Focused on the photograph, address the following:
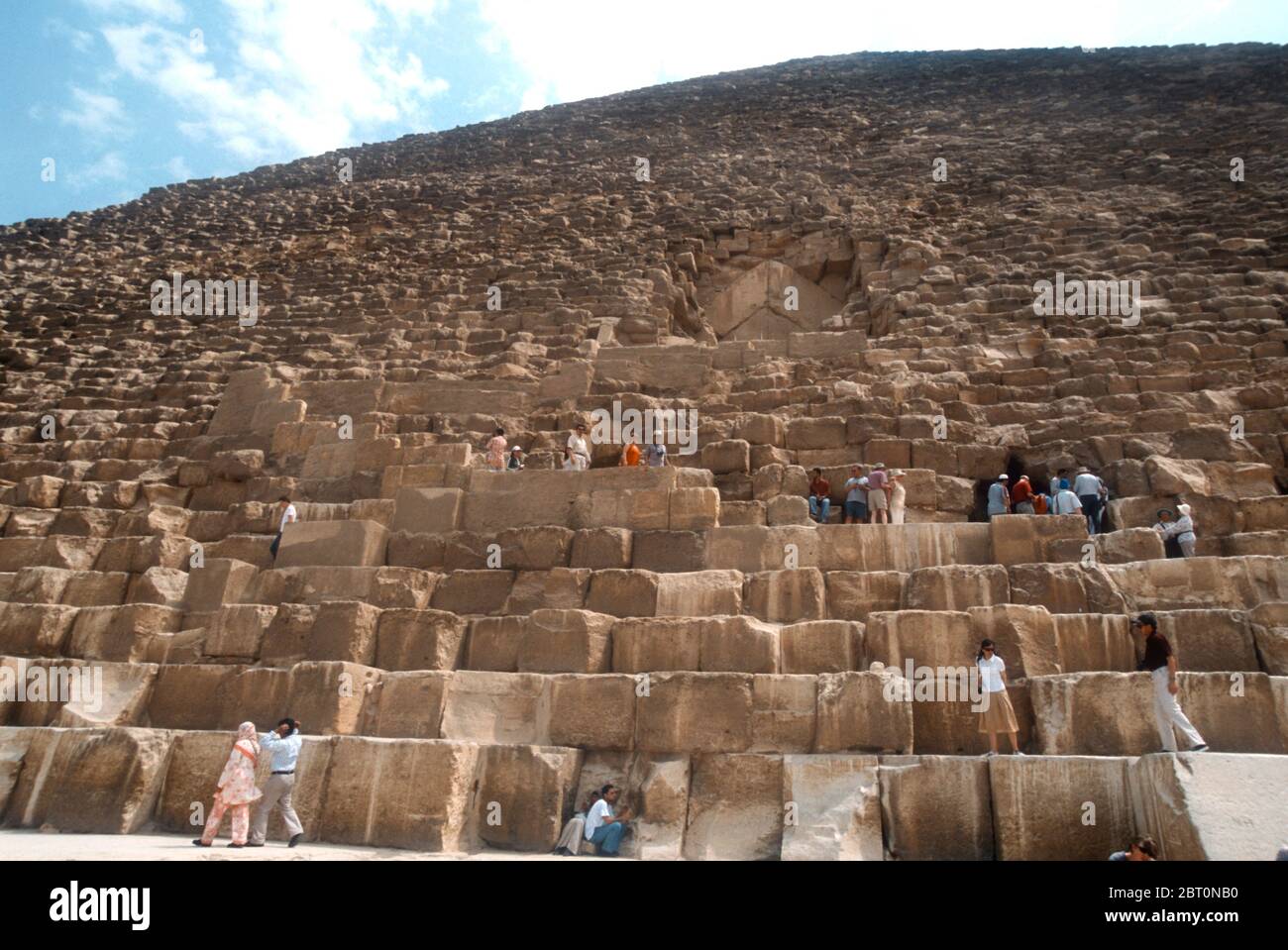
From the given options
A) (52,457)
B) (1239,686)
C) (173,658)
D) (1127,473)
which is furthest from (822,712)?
(52,457)

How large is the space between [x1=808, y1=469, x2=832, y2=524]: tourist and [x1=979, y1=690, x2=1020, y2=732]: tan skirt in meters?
3.21

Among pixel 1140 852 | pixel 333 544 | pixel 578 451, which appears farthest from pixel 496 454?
pixel 1140 852

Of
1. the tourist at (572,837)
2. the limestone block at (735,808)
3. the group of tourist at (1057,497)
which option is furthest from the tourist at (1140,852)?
the group of tourist at (1057,497)

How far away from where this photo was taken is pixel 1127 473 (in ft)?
28.4

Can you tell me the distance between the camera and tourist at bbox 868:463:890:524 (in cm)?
861

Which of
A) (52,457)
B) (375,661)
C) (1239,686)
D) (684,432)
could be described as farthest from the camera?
(52,457)

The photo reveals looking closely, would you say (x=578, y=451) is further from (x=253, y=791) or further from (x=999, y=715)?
(x=999, y=715)

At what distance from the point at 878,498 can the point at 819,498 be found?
1.92ft

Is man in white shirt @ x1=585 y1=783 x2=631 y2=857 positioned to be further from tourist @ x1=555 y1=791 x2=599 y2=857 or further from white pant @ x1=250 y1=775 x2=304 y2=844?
white pant @ x1=250 y1=775 x2=304 y2=844

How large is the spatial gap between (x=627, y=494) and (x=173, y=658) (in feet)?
12.8

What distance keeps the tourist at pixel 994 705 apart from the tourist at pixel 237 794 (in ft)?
14.1

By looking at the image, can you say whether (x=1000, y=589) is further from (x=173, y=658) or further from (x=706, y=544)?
(x=173, y=658)

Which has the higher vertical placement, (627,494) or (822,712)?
(627,494)

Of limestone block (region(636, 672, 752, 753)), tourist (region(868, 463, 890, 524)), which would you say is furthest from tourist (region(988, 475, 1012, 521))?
limestone block (region(636, 672, 752, 753))
